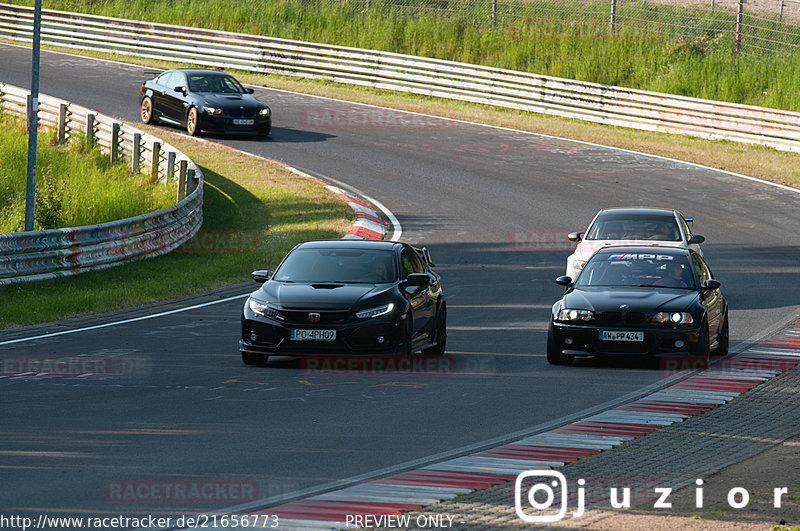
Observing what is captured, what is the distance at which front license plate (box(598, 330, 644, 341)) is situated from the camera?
540 inches

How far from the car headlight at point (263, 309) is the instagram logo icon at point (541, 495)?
5275mm

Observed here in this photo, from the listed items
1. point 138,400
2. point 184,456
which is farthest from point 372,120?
point 184,456

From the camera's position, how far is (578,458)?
9.40 metres

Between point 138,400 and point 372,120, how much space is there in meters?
26.1

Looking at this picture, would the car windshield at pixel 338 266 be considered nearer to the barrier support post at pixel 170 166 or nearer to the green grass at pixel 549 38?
the barrier support post at pixel 170 166

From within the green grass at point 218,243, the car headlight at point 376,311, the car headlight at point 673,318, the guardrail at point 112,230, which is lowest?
the green grass at point 218,243

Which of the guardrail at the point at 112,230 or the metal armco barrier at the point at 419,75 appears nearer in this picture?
the guardrail at the point at 112,230

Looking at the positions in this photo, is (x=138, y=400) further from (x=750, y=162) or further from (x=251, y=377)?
(x=750, y=162)

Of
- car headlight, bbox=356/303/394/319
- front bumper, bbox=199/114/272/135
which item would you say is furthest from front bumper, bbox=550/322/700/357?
front bumper, bbox=199/114/272/135

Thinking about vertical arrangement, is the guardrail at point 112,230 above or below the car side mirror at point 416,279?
below

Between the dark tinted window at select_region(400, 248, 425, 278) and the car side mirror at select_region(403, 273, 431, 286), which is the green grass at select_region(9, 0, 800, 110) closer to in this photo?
the dark tinted window at select_region(400, 248, 425, 278)

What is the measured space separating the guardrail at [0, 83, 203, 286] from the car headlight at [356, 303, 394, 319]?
7019 mm

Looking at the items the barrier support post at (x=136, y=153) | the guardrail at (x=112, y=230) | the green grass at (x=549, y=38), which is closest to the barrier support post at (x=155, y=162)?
the guardrail at (x=112, y=230)

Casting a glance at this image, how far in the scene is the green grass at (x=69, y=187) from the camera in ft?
77.2
